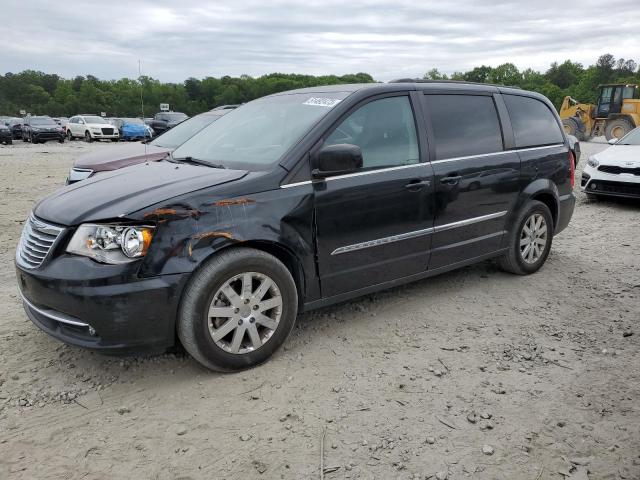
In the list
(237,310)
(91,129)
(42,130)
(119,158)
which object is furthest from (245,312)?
(91,129)

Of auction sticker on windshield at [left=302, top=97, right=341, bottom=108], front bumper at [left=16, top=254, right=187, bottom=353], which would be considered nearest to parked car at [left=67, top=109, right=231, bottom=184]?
auction sticker on windshield at [left=302, top=97, right=341, bottom=108]

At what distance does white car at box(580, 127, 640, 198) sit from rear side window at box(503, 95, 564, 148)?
405 cm

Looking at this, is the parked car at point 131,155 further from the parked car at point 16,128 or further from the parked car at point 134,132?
the parked car at point 16,128

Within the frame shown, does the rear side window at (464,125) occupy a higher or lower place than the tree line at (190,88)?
lower

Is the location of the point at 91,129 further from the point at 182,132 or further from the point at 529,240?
the point at 529,240

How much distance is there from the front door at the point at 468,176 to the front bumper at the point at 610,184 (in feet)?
16.4

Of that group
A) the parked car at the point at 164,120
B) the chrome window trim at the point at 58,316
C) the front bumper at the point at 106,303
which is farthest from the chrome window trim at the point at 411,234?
the parked car at the point at 164,120

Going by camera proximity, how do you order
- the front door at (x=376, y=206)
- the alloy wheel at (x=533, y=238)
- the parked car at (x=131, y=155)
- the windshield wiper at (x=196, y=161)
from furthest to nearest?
the parked car at (x=131, y=155) < the alloy wheel at (x=533, y=238) < the windshield wiper at (x=196, y=161) < the front door at (x=376, y=206)

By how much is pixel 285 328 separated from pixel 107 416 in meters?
1.16

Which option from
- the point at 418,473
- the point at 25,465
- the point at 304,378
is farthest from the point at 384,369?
the point at 25,465

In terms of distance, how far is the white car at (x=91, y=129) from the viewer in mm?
30562

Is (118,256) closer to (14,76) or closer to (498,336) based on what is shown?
(498,336)

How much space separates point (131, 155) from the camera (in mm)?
7285

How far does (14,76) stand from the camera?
9762cm
